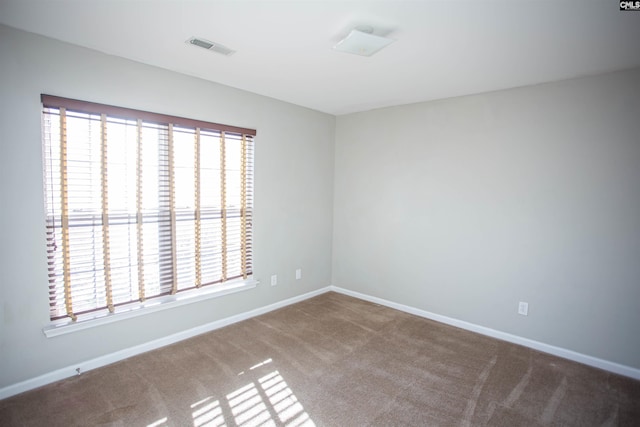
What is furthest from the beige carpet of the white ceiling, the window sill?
the white ceiling

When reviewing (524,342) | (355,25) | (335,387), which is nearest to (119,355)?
(335,387)

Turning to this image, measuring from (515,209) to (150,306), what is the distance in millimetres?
3466

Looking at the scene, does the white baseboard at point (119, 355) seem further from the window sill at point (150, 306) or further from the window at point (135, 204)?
the window at point (135, 204)

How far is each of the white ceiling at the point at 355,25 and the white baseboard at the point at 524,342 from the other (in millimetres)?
2381

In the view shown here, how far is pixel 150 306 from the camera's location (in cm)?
282

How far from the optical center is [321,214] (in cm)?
445

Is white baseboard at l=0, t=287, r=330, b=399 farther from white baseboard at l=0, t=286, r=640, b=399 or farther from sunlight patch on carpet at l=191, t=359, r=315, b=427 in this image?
sunlight patch on carpet at l=191, t=359, r=315, b=427

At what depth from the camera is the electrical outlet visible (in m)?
3.08

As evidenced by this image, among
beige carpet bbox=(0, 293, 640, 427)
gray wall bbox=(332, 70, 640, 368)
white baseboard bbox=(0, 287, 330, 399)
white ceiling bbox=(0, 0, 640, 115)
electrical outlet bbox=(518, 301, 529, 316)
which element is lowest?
beige carpet bbox=(0, 293, 640, 427)

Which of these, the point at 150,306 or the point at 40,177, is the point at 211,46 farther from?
the point at 150,306

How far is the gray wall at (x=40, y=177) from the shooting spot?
2166 millimetres

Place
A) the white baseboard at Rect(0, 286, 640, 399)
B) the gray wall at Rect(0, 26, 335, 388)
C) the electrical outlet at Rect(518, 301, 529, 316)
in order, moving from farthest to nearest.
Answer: the electrical outlet at Rect(518, 301, 529, 316) → the white baseboard at Rect(0, 286, 640, 399) → the gray wall at Rect(0, 26, 335, 388)

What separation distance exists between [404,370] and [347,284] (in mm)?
1917

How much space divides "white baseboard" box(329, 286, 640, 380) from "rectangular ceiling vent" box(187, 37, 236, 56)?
3.23 meters
